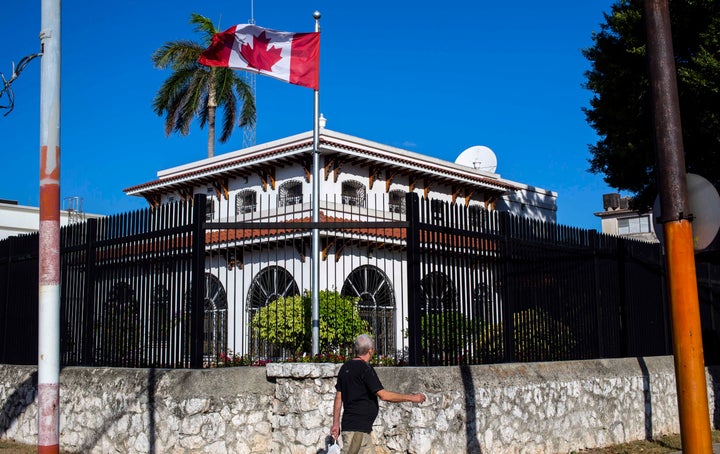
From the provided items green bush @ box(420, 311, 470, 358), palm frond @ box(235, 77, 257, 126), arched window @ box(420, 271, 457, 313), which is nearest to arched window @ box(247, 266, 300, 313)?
arched window @ box(420, 271, 457, 313)

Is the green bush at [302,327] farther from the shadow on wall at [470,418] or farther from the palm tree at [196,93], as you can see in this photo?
the palm tree at [196,93]

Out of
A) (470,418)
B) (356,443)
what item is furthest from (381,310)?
(356,443)

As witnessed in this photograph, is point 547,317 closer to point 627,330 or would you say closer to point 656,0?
point 627,330

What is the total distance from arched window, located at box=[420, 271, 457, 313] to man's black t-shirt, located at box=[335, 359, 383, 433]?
287cm

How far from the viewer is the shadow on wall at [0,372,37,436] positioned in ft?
39.2

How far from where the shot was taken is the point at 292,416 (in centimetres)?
905

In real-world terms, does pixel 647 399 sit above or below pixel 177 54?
below

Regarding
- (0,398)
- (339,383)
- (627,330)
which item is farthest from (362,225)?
(0,398)

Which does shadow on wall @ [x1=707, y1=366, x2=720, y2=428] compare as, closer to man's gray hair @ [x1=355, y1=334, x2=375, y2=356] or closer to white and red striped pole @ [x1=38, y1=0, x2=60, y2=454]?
man's gray hair @ [x1=355, y1=334, x2=375, y2=356]

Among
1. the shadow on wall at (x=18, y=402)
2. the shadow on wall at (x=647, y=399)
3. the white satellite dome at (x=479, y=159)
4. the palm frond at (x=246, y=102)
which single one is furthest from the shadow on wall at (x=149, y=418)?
the palm frond at (x=246, y=102)

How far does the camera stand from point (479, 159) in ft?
127

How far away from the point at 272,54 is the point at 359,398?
6.53 metres

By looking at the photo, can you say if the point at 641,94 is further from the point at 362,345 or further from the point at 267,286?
the point at 362,345

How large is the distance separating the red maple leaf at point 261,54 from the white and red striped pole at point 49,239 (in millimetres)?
5453
